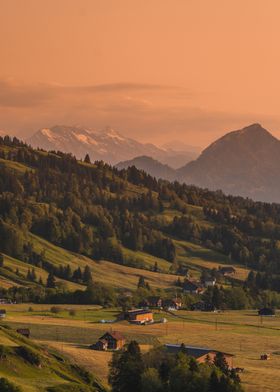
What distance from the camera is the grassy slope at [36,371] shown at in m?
92.2

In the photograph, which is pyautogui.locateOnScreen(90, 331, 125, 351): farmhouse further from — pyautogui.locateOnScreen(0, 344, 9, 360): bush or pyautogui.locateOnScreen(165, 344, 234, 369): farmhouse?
pyautogui.locateOnScreen(0, 344, 9, 360): bush

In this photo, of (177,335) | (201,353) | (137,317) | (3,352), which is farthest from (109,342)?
(137,317)

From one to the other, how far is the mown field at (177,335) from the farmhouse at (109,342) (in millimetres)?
2001

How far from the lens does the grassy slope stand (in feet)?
302

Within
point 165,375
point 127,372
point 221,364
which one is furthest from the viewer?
point 221,364

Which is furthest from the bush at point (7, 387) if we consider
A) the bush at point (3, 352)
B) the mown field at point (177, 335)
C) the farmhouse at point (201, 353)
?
the farmhouse at point (201, 353)

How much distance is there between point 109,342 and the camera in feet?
471

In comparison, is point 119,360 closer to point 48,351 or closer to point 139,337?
point 48,351

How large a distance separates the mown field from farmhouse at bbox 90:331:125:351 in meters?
2.00

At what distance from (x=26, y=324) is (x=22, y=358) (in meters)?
63.0

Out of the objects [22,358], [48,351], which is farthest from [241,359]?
[22,358]

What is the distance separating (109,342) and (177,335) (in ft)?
68.0

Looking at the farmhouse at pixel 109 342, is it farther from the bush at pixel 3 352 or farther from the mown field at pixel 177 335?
the bush at pixel 3 352

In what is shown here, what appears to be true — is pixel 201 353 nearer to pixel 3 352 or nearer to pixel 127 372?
pixel 127 372
